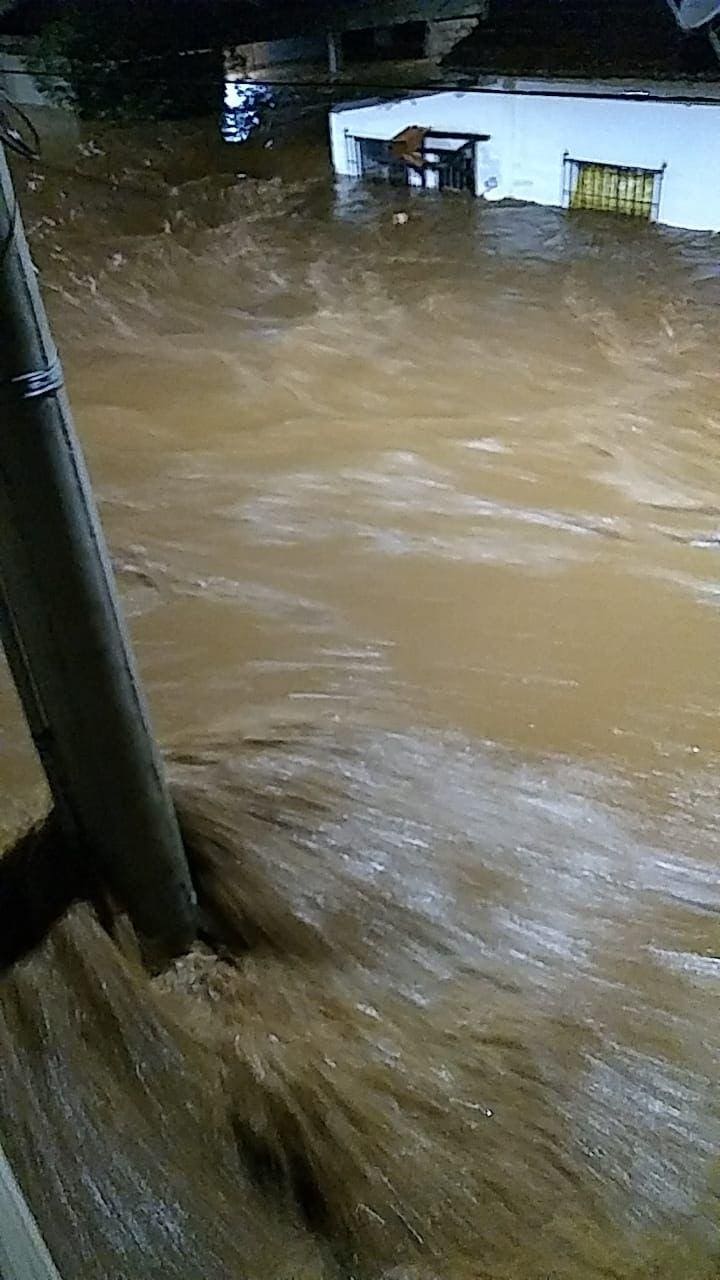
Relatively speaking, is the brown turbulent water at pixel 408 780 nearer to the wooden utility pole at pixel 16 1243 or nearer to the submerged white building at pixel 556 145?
the submerged white building at pixel 556 145

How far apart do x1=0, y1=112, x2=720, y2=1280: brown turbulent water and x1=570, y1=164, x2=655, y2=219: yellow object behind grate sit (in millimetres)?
350

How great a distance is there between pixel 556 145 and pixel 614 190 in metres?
0.33

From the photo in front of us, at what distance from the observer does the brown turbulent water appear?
4.93 feet

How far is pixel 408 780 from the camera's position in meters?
2.20

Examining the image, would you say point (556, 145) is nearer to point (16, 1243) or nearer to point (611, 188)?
point (611, 188)

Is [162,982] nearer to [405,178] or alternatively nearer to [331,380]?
[331,380]

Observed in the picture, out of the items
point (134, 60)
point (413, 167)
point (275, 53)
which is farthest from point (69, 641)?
point (134, 60)

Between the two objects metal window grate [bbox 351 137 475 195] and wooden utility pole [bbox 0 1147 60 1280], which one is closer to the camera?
wooden utility pole [bbox 0 1147 60 1280]

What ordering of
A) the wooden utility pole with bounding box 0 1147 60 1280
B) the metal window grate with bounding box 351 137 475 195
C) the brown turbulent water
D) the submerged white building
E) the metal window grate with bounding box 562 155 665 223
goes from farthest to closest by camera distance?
1. the metal window grate with bounding box 351 137 475 195
2. the metal window grate with bounding box 562 155 665 223
3. the submerged white building
4. the brown turbulent water
5. the wooden utility pole with bounding box 0 1147 60 1280

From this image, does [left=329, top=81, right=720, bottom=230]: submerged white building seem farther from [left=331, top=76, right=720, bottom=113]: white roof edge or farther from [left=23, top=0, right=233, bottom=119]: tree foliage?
[left=23, top=0, right=233, bottom=119]: tree foliage

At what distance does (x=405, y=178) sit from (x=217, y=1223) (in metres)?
4.72

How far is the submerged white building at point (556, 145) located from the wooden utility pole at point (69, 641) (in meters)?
3.55

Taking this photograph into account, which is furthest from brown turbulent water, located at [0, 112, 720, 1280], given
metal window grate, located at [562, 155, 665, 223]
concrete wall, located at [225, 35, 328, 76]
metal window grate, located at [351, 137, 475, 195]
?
concrete wall, located at [225, 35, 328, 76]

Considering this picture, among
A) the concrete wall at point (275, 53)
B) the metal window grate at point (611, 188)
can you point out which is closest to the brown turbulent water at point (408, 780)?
the metal window grate at point (611, 188)
